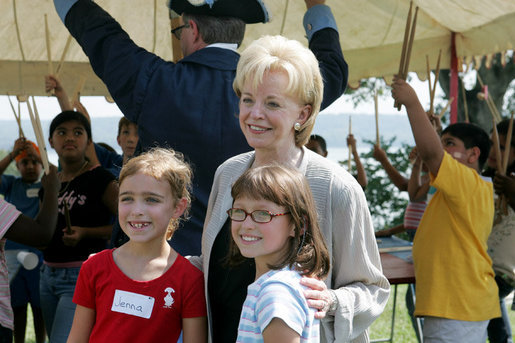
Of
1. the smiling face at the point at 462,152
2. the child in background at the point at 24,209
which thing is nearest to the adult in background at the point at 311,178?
the smiling face at the point at 462,152

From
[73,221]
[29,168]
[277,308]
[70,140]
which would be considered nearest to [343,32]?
[70,140]

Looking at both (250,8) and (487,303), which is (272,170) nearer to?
(250,8)

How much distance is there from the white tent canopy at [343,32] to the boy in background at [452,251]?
1568mm

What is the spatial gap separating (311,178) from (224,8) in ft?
2.51

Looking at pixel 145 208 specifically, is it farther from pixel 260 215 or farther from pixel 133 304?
pixel 260 215

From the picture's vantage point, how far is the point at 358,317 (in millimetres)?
1490

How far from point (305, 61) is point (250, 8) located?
57 centimetres

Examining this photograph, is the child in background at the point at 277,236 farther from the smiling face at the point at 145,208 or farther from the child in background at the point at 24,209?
the child in background at the point at 24,209

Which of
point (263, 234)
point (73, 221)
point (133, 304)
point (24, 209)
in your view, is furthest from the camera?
point (24, 209)

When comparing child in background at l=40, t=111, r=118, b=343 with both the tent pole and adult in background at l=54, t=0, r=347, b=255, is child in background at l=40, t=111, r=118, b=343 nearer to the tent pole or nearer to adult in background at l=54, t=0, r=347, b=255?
adult in background at l=54, t=0, r=347, b=255

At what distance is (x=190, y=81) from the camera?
77.0 inches

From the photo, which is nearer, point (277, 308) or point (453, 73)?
point (277, 308)

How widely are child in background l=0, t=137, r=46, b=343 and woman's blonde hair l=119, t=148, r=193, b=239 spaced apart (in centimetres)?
285

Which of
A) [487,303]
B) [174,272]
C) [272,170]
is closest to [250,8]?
[272,170]
